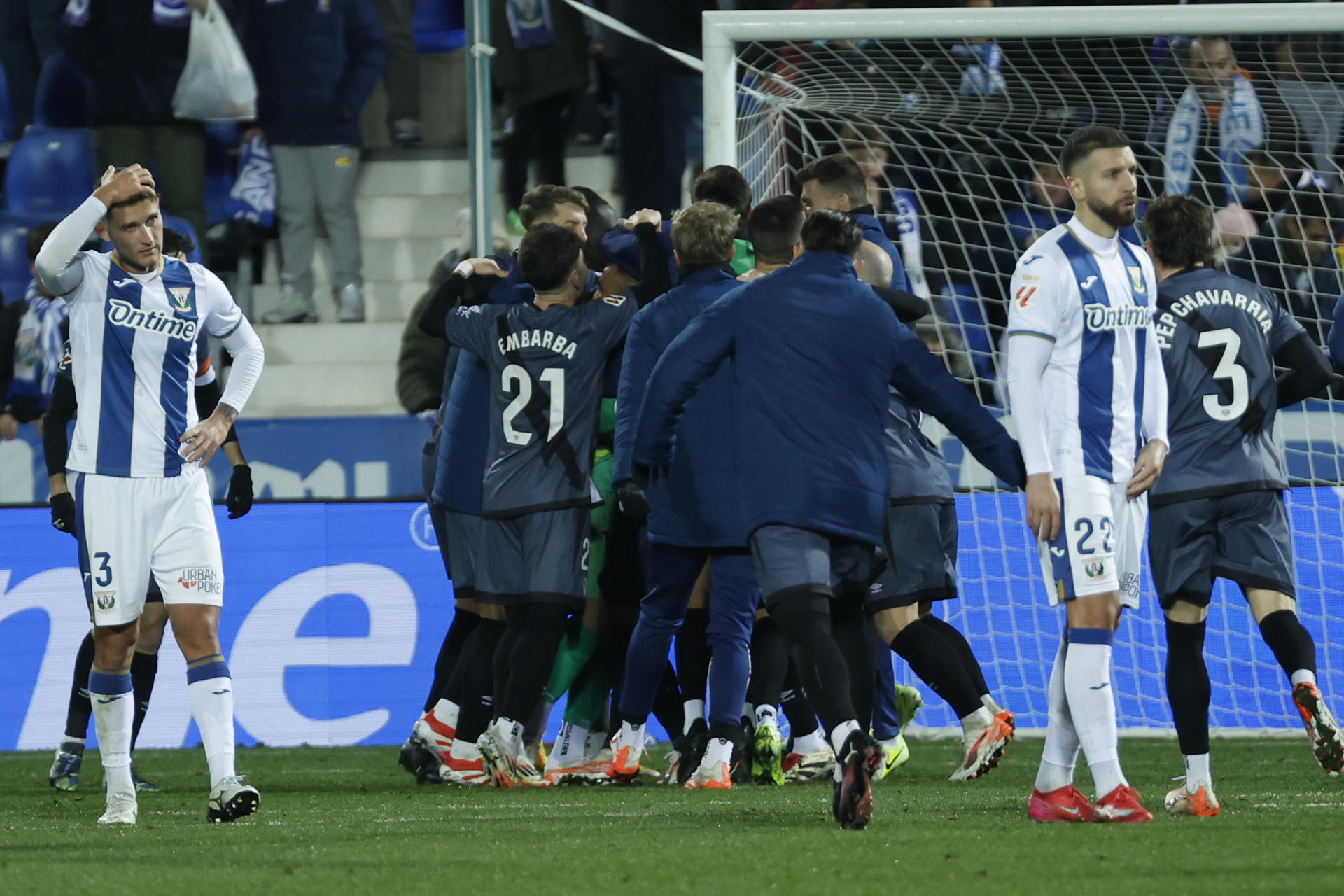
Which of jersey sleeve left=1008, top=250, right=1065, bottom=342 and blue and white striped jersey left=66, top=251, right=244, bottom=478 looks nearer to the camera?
jersey sleeve left=1008, top=250, right=1065, bottom=342

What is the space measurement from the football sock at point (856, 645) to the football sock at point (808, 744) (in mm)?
558

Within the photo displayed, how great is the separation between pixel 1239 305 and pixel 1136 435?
1.11 m

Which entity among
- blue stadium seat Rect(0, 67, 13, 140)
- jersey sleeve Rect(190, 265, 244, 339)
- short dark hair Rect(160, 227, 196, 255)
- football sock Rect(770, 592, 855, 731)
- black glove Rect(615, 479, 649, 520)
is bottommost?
football sock Rect(770, 592, 855, 731)

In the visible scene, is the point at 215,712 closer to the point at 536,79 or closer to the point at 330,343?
the point at 330,343

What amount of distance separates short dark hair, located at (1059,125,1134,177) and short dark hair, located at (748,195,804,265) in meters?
1.25

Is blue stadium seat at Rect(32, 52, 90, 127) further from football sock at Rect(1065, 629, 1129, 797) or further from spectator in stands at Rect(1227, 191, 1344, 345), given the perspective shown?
football sock at Rect(1065, 629, 1129, 797)

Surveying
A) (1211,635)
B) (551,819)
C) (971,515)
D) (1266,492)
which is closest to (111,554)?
(551,819)

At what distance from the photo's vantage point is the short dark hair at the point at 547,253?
6477 mm

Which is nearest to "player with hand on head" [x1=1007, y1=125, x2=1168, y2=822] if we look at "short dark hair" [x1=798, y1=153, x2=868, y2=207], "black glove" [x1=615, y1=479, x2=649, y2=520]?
"black glove" [x1=615, y1=479, x2=649, y2=520]

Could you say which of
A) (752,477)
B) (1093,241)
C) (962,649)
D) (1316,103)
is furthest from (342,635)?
(1316,103)

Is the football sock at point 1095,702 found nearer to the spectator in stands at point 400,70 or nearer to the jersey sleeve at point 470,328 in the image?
the jersey sleeve at point 470,328

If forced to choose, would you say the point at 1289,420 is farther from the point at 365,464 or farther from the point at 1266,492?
the point at 365,464

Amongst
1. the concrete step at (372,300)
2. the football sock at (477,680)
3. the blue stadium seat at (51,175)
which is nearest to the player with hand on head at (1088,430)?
the football sock at (477,680)

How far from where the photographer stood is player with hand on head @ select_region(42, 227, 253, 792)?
21.7 ft
